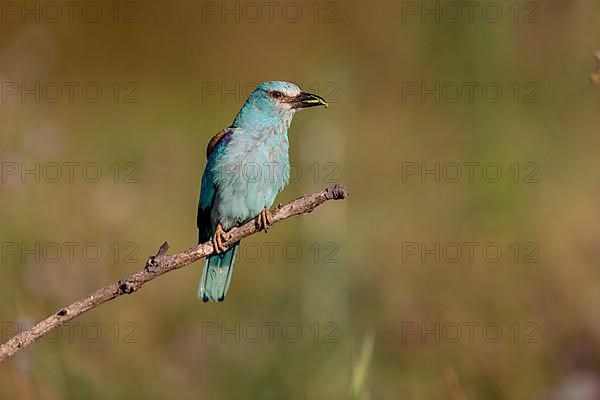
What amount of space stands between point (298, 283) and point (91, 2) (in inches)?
338

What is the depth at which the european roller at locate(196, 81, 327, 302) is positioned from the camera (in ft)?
15.3

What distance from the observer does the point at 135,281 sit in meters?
2.89

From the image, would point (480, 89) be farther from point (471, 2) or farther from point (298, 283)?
point (298, 283)

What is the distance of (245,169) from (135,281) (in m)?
1.86

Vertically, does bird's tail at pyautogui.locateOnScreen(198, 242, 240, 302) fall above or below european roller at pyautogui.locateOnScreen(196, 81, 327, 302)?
below

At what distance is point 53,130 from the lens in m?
4.95
